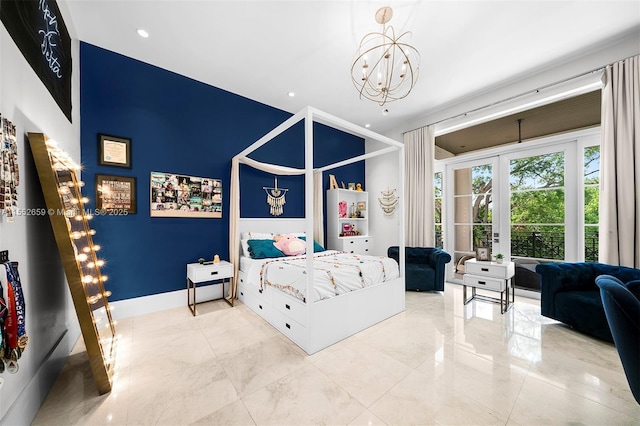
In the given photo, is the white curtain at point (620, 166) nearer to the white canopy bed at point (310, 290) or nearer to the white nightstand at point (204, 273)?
the white canopy bed at point (310, 290)

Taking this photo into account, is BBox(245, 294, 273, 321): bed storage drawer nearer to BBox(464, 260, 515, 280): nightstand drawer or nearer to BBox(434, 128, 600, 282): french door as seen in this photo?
BBox(464, 260, 515, 280): nightstand drawer

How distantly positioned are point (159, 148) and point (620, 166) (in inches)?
223

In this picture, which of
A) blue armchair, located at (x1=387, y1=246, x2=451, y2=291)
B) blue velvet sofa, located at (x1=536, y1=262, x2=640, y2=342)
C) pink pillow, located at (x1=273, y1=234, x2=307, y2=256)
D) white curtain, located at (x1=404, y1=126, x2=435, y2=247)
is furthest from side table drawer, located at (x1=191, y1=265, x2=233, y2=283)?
blue velvet sofa, located at (x1=536, y1=262, x2=640, y2=342)

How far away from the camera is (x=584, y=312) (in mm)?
2453

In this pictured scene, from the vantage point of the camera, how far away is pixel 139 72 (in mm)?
3105

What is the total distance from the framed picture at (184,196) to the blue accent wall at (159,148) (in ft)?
0.26

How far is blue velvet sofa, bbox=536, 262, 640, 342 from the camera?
2387 millimetres

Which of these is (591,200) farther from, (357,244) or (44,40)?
(44,40)

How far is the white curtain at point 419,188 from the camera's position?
14.6 feet

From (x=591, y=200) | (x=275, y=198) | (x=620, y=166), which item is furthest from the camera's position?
(x=275, y=198)

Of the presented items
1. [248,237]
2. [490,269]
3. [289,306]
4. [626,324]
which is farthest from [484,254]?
[248,237]

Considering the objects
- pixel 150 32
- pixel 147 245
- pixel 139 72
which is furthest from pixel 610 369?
pixel 139 72

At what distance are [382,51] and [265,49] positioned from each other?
142 centimetres

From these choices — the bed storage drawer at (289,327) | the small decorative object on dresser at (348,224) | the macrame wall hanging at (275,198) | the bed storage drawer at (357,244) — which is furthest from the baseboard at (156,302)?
the bed storage drawer at (357,244)
